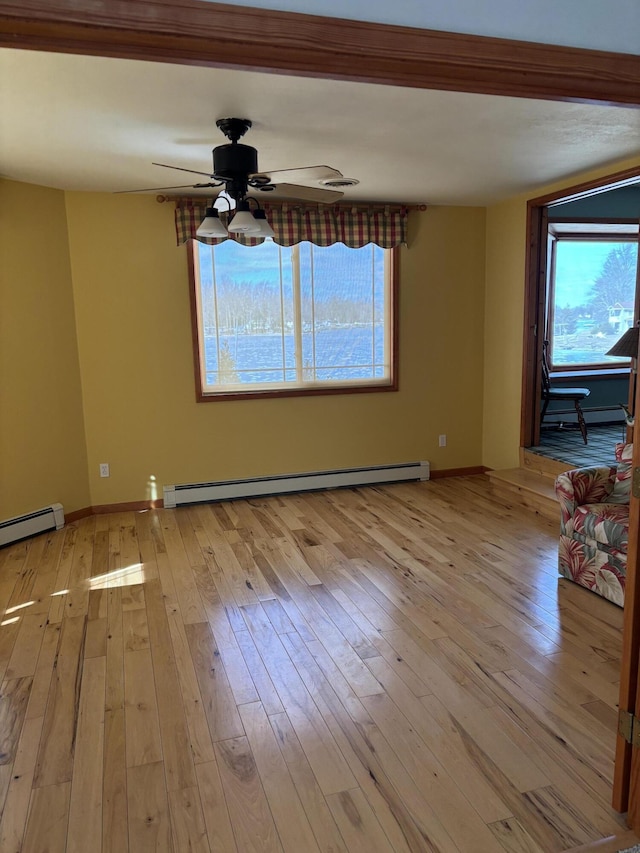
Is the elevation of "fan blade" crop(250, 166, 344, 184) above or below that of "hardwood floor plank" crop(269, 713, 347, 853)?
above

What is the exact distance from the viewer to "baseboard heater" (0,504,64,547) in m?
4.13

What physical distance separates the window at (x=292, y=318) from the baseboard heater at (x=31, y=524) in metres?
1.43

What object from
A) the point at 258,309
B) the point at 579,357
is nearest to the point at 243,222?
the point at 258,309

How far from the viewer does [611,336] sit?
267 inches

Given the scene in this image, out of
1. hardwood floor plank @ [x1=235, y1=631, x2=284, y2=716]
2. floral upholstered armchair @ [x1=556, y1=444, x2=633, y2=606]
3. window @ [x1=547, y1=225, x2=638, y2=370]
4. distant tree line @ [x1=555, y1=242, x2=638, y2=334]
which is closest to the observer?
hardwood floor plank @ [x1=235, y1=631, x2=284, y2=716]

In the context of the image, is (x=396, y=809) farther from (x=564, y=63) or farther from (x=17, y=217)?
(x=17, y=217)

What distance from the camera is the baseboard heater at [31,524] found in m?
4.13

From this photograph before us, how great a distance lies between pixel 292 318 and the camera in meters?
5.15

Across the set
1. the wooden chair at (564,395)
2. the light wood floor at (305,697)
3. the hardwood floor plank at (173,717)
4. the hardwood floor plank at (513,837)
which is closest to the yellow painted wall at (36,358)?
the light wood floor at (305,697)

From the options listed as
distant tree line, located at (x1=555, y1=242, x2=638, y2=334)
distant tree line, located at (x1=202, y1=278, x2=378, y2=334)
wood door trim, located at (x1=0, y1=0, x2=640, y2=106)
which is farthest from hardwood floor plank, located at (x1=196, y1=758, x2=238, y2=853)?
→ distant tree line, located at (x1=555, y1=242, x2=638, y2=334)

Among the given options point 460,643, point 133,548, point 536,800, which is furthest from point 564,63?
point 133,548

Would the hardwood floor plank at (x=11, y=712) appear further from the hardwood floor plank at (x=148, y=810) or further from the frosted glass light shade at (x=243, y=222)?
the frosted glass light shade at (x=243, y=222)

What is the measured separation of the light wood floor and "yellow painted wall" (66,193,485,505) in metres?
1.04

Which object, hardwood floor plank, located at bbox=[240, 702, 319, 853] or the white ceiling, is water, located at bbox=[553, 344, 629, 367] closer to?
the white ceiling
